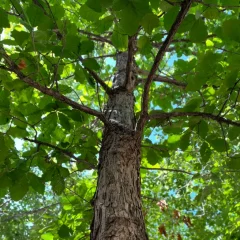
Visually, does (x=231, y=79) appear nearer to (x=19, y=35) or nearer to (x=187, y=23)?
(x=187, y=23)

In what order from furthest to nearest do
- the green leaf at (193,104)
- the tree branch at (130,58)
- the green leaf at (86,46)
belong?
the tree branch at (130,58), the green leaf at (193,104), the green leaf at (86,46)

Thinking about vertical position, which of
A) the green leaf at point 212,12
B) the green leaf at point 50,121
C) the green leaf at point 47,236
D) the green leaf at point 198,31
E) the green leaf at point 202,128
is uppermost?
the green leaf at point 50,121

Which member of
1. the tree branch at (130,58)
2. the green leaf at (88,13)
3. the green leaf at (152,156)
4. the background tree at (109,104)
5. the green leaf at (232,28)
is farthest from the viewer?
the green leaf at (152,156)

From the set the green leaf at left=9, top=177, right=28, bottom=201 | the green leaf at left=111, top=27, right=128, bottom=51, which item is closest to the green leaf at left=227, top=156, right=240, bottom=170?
the green leaf at left=111, top=27, right=128, bottom=51

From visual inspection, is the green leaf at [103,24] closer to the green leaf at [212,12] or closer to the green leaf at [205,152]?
the green leaf at [212,12]

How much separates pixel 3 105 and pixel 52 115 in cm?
31

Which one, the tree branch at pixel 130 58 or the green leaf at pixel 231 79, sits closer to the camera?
the green leaf at pixel 231 79

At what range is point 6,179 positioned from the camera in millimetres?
1804

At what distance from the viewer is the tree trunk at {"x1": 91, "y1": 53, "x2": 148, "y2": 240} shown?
54.6 inches

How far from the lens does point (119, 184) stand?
63.8 inches

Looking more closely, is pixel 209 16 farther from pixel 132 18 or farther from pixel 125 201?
pixel 125 201

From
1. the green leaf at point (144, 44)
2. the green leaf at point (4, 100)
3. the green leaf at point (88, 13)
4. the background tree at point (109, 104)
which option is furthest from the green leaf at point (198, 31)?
the green leaf at point (4, 100)

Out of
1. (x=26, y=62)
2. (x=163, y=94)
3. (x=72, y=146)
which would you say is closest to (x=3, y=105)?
(x=26, y=62)

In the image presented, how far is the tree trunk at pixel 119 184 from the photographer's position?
1.39 m
